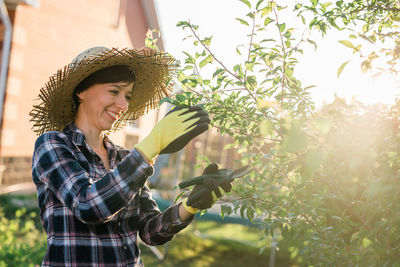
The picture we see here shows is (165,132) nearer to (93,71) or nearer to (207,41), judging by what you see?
(207,41)

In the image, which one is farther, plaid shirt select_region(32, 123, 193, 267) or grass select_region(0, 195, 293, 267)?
grass select_region(0, 195, 293, 267)

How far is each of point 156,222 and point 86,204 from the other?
66 centimetres

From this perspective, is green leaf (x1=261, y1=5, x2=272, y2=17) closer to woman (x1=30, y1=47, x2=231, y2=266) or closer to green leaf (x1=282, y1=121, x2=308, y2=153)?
woman (x1=30, y1=47, x2=231, y2=266)

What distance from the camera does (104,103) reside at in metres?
2.05

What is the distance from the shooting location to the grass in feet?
13.1

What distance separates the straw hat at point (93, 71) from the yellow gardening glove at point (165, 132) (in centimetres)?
51

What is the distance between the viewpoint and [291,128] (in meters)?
1.08

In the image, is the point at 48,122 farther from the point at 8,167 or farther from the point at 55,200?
the point at 8,167

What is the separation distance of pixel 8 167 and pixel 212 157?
7846mm

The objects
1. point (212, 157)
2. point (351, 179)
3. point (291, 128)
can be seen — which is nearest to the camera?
point (291, 128)

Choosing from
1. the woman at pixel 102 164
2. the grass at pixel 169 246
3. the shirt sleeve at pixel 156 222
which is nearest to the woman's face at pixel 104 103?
the woman at pixel 102 164

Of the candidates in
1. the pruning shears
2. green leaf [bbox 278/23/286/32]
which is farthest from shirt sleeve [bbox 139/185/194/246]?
green leaf [bbox 278/23/286/32]

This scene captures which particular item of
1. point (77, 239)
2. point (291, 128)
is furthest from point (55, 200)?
point (291, 128)

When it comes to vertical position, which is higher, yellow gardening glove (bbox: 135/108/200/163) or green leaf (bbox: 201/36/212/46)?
green leaf (bbox: 201/36/212/46)
